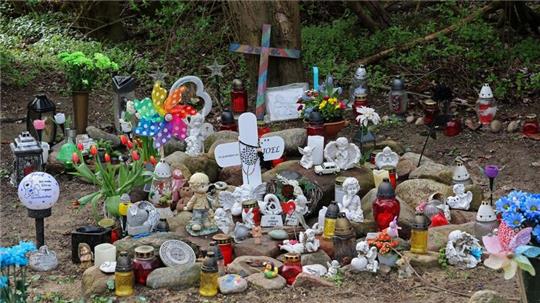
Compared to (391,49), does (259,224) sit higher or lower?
lower

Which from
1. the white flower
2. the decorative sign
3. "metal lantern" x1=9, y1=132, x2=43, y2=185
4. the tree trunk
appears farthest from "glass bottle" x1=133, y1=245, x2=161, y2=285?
the tree trunk

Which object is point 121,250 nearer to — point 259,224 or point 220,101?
point 259,224

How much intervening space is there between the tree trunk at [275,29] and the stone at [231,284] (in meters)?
4.37

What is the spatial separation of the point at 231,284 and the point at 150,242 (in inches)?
30.2

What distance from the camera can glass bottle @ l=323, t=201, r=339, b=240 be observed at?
22.8ft

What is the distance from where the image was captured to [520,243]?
5.35 m

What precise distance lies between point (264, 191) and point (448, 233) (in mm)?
1490

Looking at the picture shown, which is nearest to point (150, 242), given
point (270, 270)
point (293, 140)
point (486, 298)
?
point (270, 270)

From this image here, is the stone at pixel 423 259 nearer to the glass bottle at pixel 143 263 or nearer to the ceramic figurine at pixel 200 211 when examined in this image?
the ceramic figurine at pixel 200 211

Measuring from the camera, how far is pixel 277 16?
10.3 meters

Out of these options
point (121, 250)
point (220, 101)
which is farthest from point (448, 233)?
point (220, 101)

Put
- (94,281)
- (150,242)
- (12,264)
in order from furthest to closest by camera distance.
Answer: (150,242)
(94,281)
(12,264)

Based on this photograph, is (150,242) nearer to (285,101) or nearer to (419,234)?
(419,234)

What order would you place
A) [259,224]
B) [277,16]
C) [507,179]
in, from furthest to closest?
[277,16], [507,179], [259,224]
